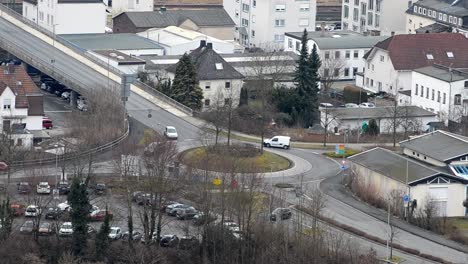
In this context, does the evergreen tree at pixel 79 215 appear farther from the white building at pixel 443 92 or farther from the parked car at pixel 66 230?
the white building at pixel 443 92

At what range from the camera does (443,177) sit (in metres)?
40.6

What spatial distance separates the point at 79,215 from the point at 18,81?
36.1 feet

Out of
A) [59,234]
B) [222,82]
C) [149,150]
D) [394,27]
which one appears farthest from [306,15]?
[59,234]

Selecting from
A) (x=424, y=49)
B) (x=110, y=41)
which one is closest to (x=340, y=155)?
(x=424, y=49)

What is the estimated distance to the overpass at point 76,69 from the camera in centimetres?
4957

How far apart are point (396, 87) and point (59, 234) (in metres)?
19.7

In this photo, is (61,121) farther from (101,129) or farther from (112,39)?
(112,39)

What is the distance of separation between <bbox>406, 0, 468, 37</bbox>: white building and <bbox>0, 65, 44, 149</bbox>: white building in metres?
18.7

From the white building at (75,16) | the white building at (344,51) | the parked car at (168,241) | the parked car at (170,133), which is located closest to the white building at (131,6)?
the white building at (75,16)

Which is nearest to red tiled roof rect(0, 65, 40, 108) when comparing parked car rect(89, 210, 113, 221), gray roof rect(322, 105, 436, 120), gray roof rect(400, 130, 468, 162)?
parked car rect(89, 210, 113, 221)

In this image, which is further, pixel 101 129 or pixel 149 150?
pixel 101 129

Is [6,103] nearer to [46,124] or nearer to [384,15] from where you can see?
[46,124]

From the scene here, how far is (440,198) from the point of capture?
40.5m

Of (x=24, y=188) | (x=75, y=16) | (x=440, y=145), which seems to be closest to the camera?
(x=24, y=188)
